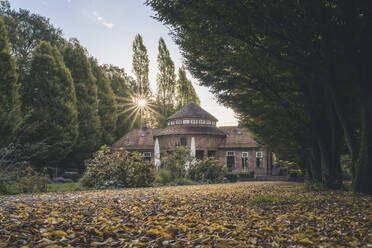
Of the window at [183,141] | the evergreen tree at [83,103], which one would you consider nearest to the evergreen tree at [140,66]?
the window at [183,141]

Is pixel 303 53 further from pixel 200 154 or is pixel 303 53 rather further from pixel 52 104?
pixel 200 154

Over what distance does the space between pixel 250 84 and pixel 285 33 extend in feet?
9.01

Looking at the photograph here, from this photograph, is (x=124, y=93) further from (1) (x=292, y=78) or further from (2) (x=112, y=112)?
(1) (x=292, y=78)

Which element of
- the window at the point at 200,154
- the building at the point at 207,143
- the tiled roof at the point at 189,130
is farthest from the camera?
the window at the point at 200,154

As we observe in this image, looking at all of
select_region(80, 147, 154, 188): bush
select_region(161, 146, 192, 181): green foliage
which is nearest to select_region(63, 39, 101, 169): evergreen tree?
select_region(161, 146, 192, 181): green foliage

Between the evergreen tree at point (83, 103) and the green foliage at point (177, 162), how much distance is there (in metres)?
8.87

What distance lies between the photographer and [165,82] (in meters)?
39.5

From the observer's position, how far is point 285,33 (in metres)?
6.06

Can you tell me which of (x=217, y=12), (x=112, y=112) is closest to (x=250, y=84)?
(x=217, y=12)

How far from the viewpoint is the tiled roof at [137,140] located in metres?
31.4

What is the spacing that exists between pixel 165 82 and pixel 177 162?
81.2 feet

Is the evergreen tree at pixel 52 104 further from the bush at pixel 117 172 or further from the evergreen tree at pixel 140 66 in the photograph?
the evergreen tree at pixel 140 66

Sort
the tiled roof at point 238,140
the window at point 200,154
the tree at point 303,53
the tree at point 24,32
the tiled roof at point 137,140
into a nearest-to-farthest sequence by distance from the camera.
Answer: the tree at point 303,53 < the tree at point 24,32 < the tiled roof at point 238,140 < the window at point 200,154 < the tiled roof at point 137,140

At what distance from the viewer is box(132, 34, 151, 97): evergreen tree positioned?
1543 inches
